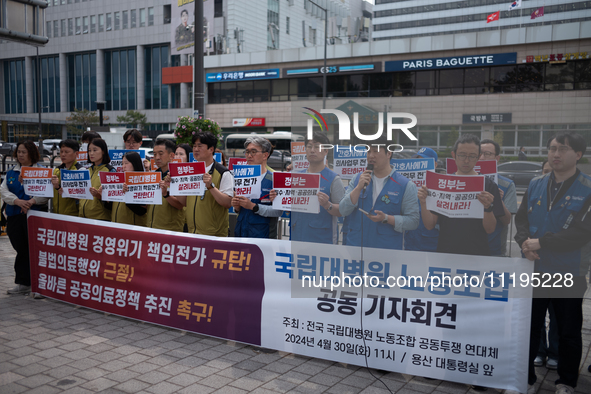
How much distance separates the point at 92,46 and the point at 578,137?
7022cm

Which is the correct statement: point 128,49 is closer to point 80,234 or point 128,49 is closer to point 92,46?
point 92,46

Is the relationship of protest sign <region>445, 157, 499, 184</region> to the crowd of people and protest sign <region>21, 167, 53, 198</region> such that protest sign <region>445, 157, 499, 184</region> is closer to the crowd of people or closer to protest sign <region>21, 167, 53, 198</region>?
the crowd of people

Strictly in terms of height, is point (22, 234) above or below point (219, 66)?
below

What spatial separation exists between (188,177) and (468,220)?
2.87 m

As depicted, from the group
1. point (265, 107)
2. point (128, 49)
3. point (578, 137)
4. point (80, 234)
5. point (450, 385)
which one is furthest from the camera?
point (128, 49)

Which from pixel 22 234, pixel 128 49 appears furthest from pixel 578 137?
pixel 128 49

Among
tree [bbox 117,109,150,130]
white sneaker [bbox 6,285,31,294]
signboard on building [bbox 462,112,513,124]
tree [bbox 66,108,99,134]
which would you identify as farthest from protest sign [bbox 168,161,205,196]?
tree [bbox 66,108,99,134]

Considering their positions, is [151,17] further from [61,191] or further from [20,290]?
[20,290]

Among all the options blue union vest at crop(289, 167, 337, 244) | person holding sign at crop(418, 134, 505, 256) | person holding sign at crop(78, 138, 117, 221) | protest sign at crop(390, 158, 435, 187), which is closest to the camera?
person holding sign at crop(418, 134, 505, 256)

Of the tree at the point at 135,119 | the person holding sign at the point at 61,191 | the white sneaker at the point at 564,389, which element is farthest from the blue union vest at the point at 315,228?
the tree at the point at 135,119

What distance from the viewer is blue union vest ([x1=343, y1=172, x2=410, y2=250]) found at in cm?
414

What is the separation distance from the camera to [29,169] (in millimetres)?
6258

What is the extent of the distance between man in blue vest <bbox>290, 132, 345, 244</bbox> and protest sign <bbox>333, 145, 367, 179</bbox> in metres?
0.10

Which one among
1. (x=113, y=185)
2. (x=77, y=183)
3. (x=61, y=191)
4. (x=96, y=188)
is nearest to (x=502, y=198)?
(x=113, y=185)
